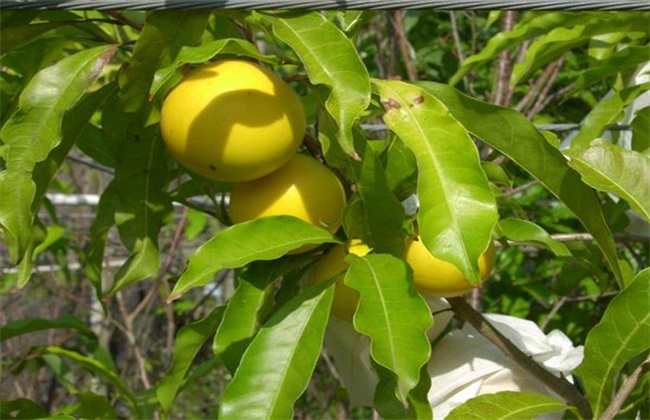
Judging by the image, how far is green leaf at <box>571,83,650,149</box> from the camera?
3.97ft

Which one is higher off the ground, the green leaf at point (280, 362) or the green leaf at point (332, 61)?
the green leaf at point (332, 61)

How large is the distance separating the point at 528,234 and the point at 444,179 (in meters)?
0.19

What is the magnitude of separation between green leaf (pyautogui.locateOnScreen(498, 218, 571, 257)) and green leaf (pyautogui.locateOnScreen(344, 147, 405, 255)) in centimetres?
12

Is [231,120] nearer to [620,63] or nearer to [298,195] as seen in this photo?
[298,195]

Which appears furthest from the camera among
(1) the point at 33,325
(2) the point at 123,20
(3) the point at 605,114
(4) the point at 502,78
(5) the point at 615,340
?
(4) the point at 502,78

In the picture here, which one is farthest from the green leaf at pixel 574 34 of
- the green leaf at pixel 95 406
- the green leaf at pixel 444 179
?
the green leaf at pixel 95 406

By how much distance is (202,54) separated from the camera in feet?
2.64

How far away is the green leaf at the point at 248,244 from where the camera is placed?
810 mm

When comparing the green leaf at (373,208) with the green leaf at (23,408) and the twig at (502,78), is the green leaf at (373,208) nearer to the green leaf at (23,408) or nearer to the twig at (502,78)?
the green leaf at (23,408)

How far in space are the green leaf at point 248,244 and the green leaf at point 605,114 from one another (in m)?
0.49

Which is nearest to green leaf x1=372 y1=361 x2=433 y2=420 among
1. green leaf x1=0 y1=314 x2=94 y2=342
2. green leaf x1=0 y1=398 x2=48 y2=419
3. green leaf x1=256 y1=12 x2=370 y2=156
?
green leaf x1=256 y1=12 x2=370 y2=156

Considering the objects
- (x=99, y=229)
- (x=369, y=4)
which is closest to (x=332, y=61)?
(x=369, y=4)

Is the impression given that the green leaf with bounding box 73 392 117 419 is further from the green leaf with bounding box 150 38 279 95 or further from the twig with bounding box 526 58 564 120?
the twig with bounding box 526 58 564 120

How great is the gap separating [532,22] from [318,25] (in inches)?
20.5
